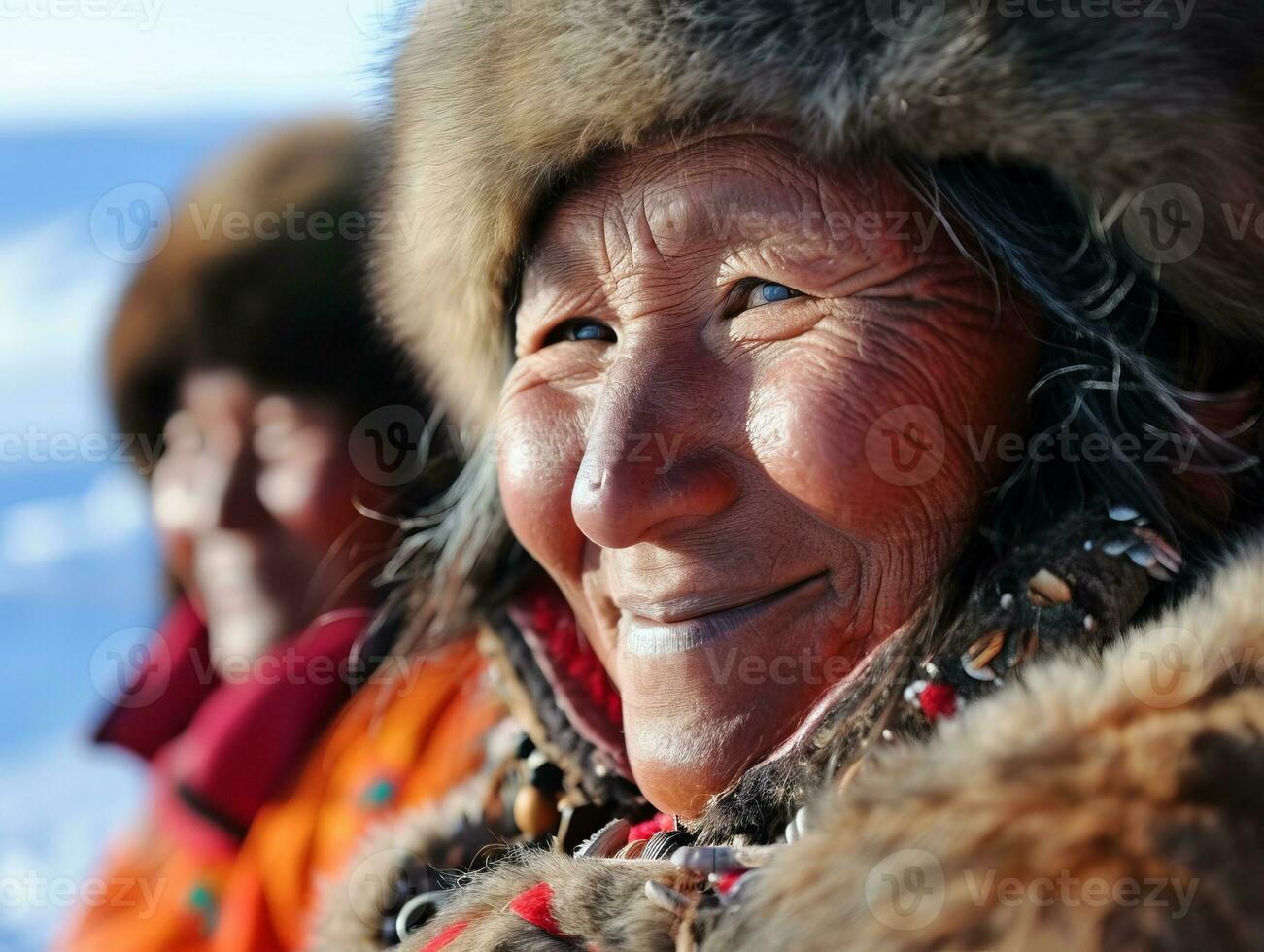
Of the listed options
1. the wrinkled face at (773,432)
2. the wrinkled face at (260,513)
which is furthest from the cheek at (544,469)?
the wrinkled face at (260,513)

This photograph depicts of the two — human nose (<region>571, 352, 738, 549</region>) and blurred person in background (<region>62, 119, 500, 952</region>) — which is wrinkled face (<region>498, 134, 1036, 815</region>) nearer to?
human nose (<region>571, 352, 738, 549</region>)

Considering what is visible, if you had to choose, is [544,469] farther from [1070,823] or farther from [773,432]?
[1070,823]

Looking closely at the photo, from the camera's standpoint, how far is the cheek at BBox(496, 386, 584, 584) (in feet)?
5.22

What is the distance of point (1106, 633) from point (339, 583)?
178 centimetres

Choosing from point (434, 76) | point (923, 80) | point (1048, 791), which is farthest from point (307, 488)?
point (1048, 791)

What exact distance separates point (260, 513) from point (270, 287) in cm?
53

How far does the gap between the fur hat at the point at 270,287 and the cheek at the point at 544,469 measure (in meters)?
1.11

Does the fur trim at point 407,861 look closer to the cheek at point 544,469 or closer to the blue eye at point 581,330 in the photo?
the cheek at point 544,469

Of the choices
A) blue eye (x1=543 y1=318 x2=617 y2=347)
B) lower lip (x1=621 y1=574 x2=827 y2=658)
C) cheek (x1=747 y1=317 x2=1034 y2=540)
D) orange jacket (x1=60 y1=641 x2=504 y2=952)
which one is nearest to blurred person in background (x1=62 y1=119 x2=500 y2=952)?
orange jacket (x1=60 y1=641 x2=504 y2=952)

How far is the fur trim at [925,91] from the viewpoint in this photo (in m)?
1.22

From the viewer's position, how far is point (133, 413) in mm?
3070

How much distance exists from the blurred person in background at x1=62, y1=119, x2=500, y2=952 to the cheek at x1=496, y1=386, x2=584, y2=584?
2.09ft

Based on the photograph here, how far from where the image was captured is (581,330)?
1.63 m

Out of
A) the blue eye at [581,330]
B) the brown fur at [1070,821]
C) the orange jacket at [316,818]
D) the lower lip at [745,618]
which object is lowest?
the orange jacket at [316,818]
